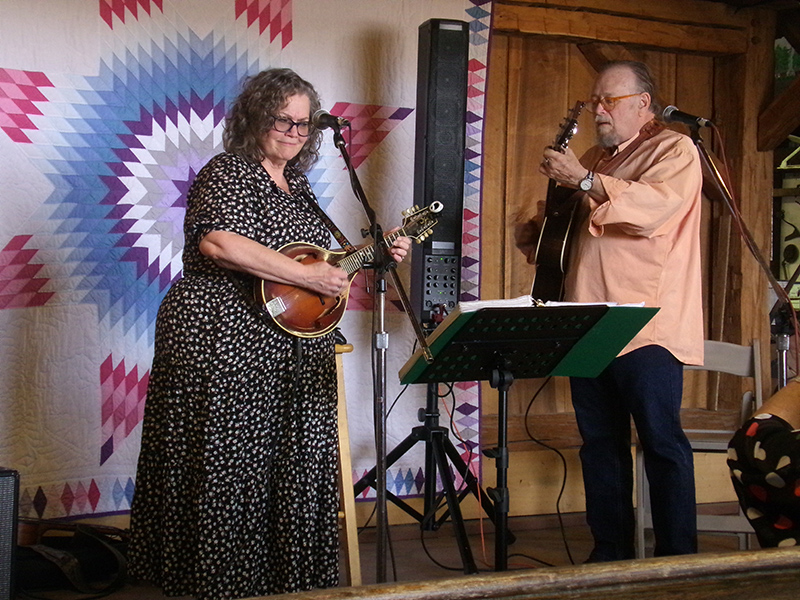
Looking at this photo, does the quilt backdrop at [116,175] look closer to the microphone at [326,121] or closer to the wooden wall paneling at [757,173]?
the microphone at [326,121]

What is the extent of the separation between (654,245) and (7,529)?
6.36 feet

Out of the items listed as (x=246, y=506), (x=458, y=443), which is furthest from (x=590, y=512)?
(x=246, y=506)

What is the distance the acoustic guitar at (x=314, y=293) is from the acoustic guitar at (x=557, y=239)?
510 millimetres

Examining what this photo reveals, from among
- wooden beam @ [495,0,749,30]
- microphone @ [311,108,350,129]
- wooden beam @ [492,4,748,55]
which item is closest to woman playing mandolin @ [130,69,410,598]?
microphone @ [311,108,350,129]

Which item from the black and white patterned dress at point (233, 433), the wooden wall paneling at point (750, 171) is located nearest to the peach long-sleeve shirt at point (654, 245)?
the black and white patterned dress at point (233, 433)

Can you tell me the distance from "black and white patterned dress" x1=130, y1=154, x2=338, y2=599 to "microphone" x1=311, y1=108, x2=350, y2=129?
218mm

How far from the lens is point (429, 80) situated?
3.01 meters

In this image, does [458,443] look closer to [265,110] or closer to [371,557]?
[371,557]

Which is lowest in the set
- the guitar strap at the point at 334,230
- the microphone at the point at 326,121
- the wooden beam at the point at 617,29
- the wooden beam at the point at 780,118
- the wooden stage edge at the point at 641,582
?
the wooden stage edge at the point at 641,582

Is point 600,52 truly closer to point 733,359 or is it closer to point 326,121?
point 733,359

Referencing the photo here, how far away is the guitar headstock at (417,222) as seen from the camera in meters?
2.38

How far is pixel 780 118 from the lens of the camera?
12.4ft

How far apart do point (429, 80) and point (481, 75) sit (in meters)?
0.47

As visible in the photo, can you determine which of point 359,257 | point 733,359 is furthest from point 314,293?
point 733,359
